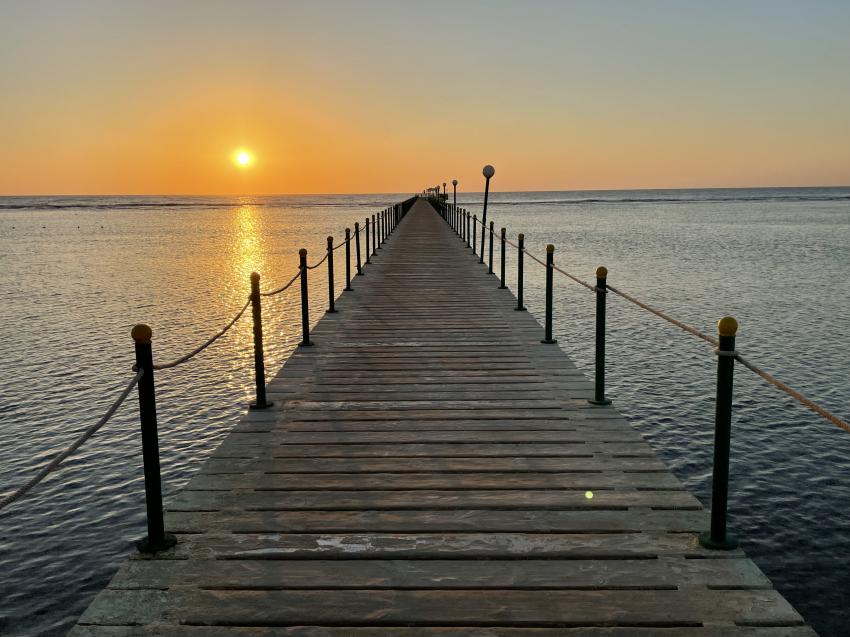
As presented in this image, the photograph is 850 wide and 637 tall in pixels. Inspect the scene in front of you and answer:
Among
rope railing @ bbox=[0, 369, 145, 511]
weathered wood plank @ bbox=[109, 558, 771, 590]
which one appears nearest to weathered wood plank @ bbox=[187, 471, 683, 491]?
weathered wood plank @ bbox=[109, 558, 771, 590]

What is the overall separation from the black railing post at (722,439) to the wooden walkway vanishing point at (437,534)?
103 mm

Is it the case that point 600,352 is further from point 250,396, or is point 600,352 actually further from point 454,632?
point 250,396

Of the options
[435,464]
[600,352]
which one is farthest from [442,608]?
[600,352]

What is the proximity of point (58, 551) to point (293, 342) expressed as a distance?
8.77 meters

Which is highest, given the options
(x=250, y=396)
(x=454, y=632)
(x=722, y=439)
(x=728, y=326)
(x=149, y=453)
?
(x=728, y=326)

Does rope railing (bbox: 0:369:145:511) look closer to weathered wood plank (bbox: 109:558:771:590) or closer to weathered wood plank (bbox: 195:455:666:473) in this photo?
weathered wood plank (bbox: 109:558:771:590)

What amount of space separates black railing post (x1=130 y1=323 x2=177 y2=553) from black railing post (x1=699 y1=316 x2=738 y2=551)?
315 cm

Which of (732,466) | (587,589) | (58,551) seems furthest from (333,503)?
(732,466)

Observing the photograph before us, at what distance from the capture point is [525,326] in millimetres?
10852

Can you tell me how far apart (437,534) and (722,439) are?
5.80ft

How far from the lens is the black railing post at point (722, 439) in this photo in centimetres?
396

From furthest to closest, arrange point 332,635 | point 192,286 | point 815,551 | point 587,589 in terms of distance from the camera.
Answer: point 192,286, point 815,551, point 587,589, point 332,635

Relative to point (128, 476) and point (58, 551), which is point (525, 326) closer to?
point (128, 476)

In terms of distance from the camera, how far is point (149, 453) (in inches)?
166
